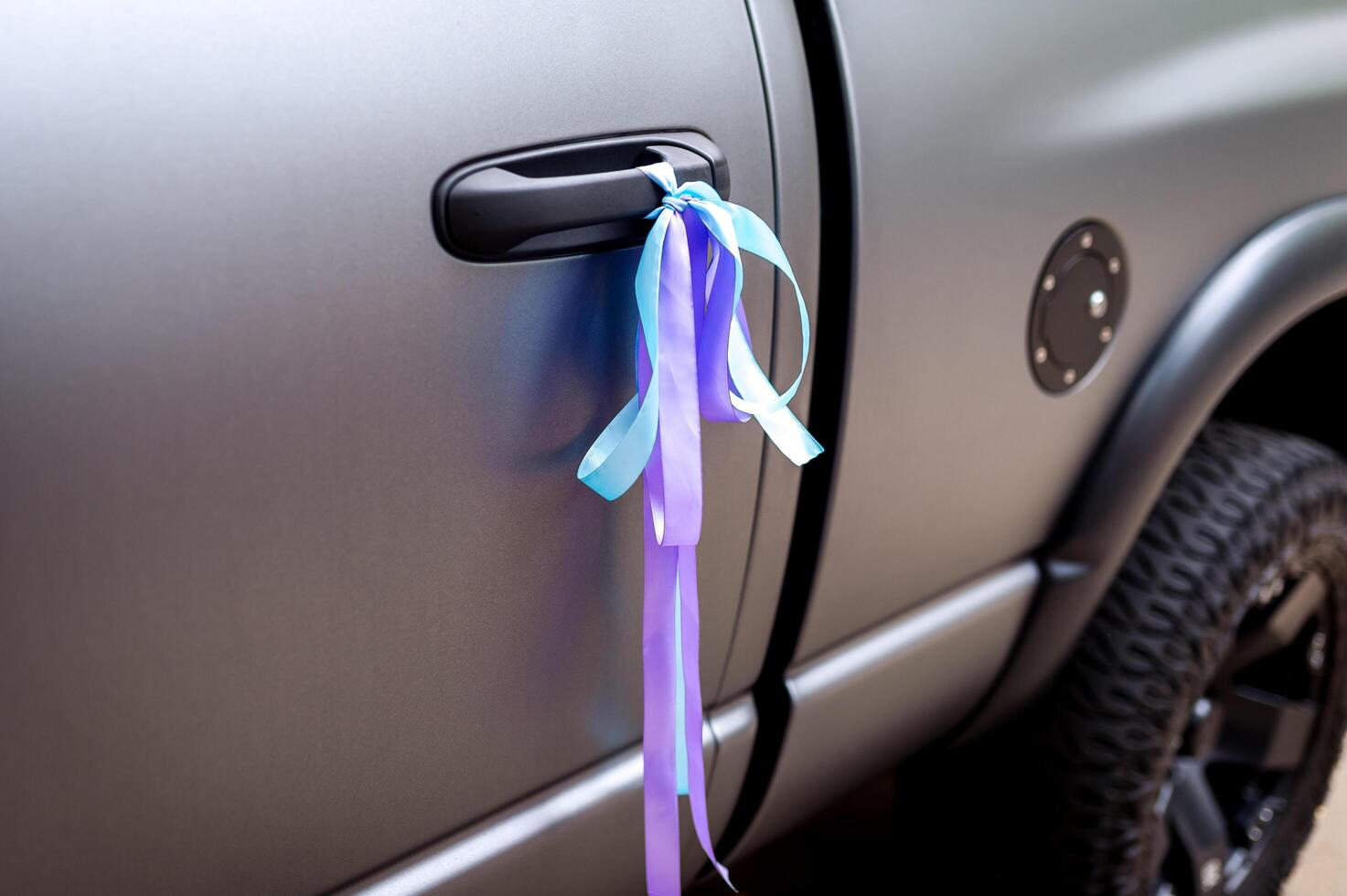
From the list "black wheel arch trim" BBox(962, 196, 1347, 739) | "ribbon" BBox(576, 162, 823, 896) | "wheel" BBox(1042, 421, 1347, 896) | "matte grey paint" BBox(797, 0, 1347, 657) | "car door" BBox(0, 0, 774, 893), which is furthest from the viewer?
"wheel" BBox(1042, 421, 1347, 896)

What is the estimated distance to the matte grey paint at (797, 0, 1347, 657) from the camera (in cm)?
97

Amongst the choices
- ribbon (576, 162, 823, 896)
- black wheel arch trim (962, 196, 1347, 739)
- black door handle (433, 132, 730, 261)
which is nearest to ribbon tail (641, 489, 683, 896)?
ribbon (576, 162, 823, 896)

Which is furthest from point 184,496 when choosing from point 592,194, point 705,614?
point 705,614

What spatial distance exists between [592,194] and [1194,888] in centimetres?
129

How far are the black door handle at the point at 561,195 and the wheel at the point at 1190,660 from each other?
809 millimetres

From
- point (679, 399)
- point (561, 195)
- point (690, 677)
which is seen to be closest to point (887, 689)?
point (690, 677)

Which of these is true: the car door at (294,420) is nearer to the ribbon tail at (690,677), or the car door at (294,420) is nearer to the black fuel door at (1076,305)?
the ribbon tail at (690,677)

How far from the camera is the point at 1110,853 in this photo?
1438 mm

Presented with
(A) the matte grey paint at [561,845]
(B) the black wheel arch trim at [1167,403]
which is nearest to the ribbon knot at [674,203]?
(A) the matte grey paint at [561,845]

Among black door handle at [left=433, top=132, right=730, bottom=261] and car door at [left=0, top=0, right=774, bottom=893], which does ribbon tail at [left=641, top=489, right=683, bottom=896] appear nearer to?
car door at [left=0, top=0, right=774, bottom=893]

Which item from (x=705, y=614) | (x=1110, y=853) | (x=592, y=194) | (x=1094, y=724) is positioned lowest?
(x=1110, y=853)

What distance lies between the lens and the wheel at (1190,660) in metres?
1.39

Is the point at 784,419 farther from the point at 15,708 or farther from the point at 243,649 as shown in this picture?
the point at 15,708

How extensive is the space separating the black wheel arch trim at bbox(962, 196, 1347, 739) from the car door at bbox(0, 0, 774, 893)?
55 cm
